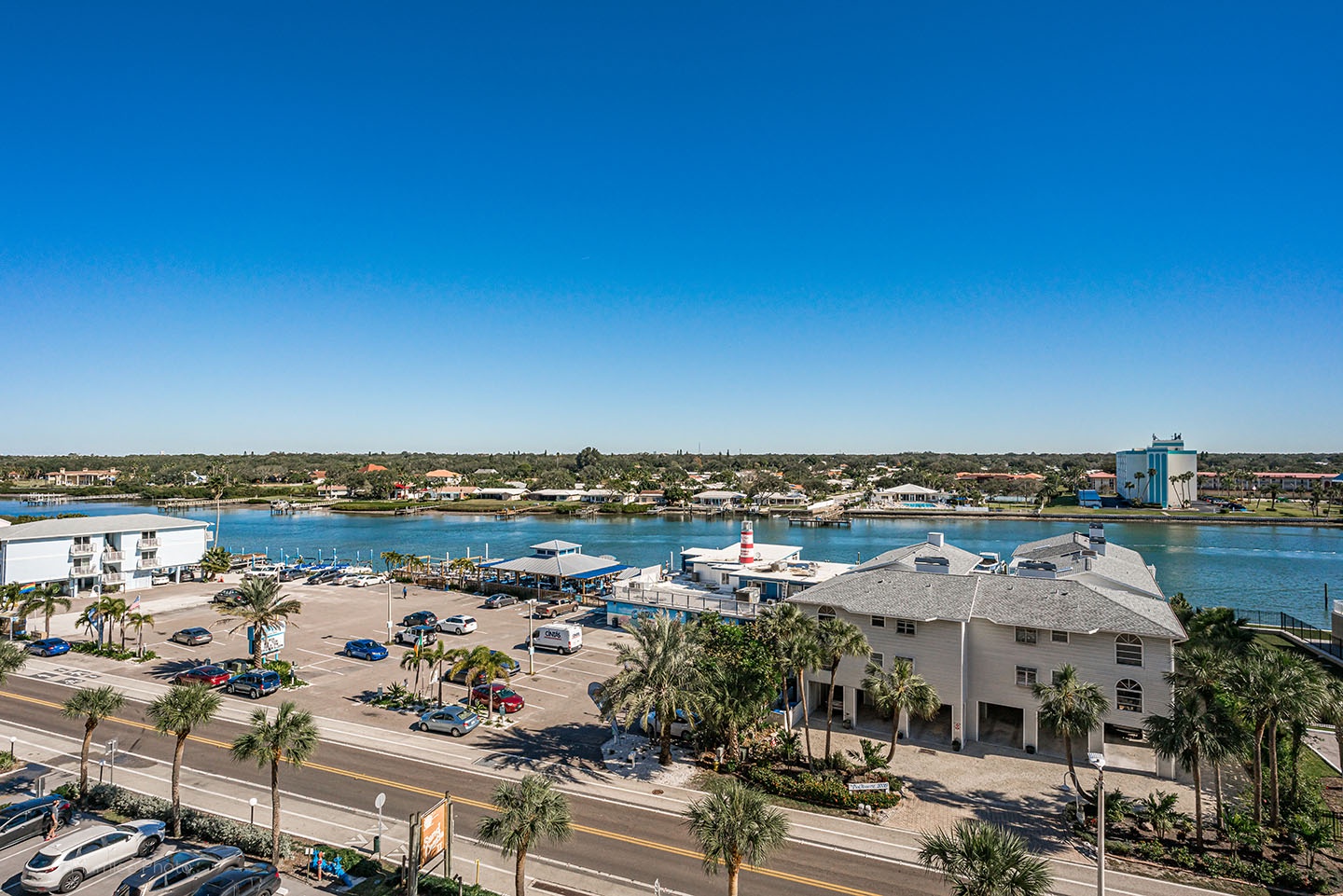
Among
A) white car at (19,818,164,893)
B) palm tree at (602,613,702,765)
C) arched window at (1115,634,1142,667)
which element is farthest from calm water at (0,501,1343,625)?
white car at (19,818,164,893)

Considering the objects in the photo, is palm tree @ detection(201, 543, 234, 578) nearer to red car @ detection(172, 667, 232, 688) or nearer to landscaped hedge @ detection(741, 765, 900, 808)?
red car @ detection(172, 667, 232, 688)

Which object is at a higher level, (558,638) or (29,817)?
(29,817)

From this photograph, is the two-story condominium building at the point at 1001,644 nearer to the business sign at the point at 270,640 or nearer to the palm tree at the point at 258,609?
the palm tree at the point at 258,609

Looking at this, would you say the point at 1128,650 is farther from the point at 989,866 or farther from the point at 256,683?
the point at 256,683

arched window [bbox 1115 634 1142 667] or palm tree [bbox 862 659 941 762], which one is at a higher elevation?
arched window [bbox 1115 634 1142 667]

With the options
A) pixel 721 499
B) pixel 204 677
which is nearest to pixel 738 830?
pixel 204 677
